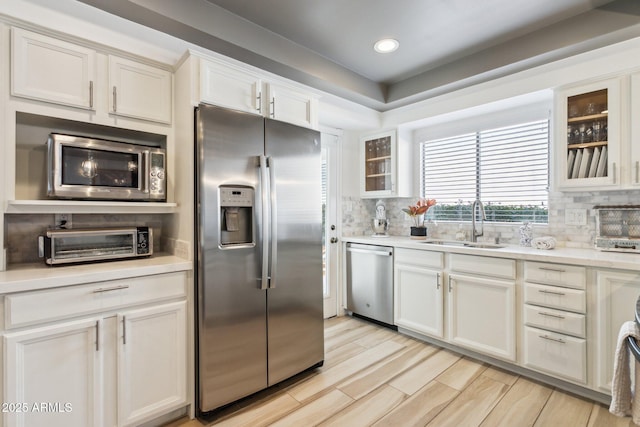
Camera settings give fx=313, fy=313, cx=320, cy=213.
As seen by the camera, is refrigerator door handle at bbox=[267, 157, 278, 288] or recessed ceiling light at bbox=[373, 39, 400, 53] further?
recessed ceiling light at bbox=[373, 39, 400, 53]

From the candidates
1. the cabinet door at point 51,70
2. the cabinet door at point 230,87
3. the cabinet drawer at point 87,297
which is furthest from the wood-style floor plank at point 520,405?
the cabinet door at point 51,70

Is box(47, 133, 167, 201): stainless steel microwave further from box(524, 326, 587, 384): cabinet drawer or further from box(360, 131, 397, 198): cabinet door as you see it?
box(524, 326, 587, 384): cabinet drawer

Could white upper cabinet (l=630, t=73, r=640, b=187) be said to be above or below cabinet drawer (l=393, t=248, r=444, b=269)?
above

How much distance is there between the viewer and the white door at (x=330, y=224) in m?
3.58

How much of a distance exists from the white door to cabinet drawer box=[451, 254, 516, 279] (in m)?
1.39

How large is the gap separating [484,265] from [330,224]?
1.67 meters

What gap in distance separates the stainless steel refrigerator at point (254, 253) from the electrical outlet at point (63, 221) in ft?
2.85

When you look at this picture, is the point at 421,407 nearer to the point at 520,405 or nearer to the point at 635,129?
the point at 520,405

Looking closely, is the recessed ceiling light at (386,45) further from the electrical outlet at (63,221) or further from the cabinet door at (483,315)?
the electrical outlet at (63,221)

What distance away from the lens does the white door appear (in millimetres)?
3576

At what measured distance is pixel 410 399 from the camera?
2094mm

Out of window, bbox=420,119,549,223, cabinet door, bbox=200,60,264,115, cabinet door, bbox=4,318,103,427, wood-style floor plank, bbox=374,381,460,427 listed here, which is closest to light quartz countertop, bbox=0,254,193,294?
cabinet door, bbox=4,318,103,427

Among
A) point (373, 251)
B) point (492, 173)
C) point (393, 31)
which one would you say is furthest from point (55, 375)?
point (492, 173)

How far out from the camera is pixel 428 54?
2.66m
